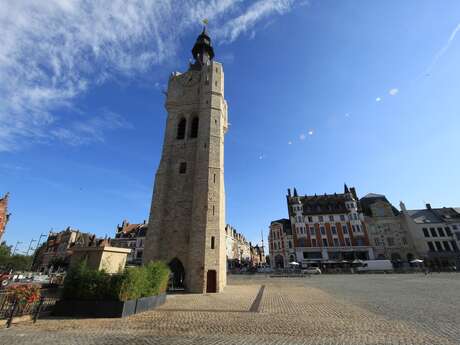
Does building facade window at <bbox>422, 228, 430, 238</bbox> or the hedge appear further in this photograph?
building facade window at <bbox>422, 228, 430, 238</bbox>

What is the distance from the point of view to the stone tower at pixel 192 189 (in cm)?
1683

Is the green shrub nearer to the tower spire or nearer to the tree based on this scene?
the tower spire

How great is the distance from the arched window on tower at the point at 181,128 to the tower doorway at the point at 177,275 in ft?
41.8

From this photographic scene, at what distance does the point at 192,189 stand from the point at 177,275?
7.31 m

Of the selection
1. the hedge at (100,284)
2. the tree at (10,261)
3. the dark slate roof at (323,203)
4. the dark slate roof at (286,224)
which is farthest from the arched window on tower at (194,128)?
the dark slate roof at (286,224)

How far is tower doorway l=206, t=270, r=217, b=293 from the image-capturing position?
1599cm

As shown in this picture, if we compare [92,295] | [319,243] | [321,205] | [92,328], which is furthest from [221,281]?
[321,205]

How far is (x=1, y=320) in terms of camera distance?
650 cm

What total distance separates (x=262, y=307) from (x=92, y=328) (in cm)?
633

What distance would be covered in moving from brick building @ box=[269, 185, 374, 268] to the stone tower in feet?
109

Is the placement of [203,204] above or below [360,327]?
above

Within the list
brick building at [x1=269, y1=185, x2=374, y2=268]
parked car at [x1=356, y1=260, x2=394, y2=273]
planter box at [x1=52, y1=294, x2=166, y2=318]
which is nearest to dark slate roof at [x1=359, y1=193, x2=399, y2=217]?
brick building at [x1=269, y1=185, x2=374, y2=268]

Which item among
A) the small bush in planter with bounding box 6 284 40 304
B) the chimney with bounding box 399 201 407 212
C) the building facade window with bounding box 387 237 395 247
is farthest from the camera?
the chimney with bounding box 399 201 407 212

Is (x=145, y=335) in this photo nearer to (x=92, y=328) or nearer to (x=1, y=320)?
(x=92, y=328)
